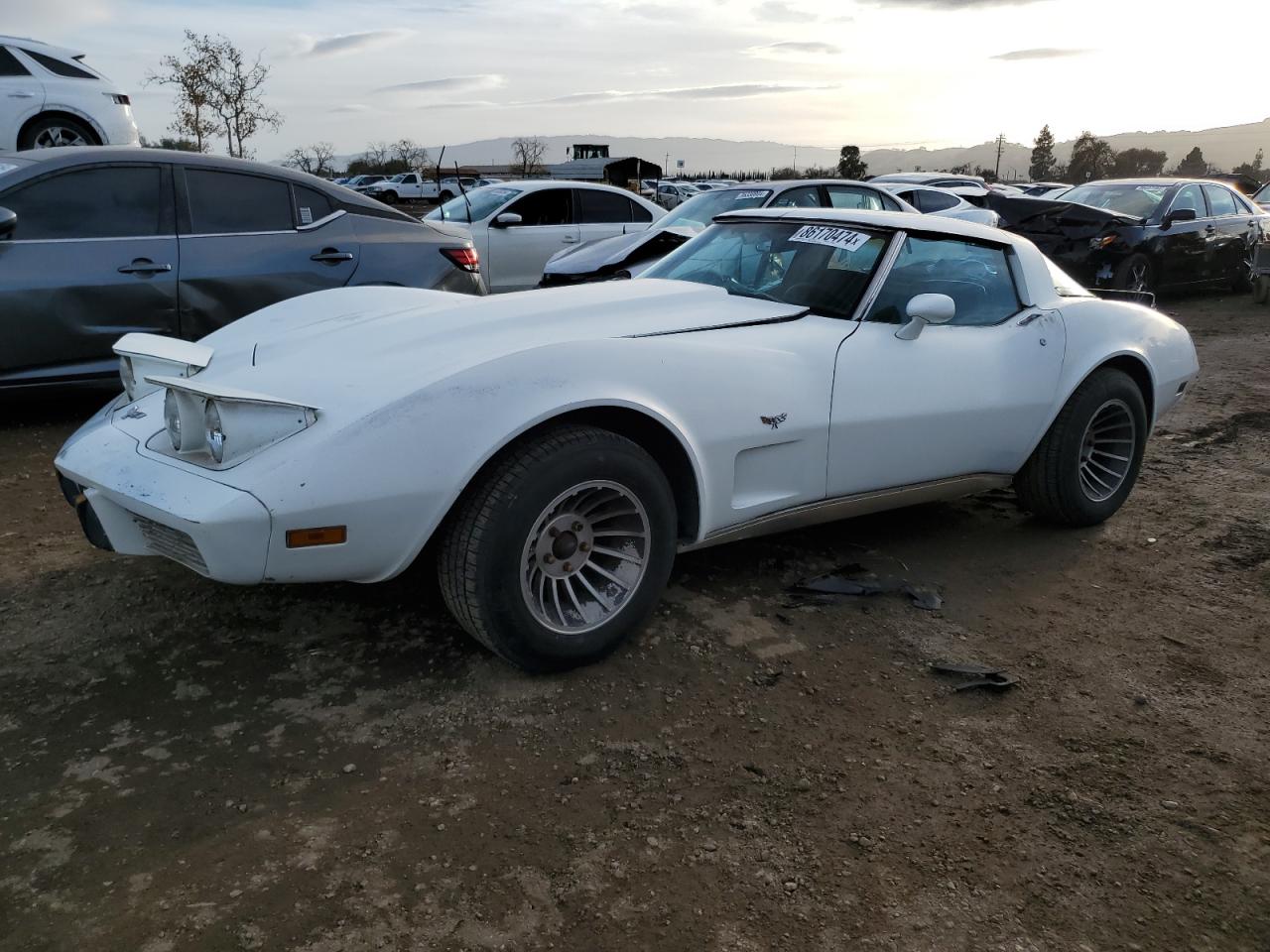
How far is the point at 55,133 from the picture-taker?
32.5 feet

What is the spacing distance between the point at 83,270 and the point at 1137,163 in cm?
7884

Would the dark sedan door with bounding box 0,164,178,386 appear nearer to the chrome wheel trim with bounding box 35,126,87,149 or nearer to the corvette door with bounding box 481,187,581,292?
the corvette door with bounding box 481,187,581,292

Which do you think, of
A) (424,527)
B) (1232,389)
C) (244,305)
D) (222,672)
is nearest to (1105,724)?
(424,527)

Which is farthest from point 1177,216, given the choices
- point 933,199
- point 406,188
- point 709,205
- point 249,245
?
point 406,188

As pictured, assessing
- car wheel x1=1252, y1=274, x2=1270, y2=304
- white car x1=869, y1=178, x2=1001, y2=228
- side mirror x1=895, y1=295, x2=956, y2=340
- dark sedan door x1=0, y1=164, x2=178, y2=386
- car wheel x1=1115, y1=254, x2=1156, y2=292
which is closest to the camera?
side mirror x1=895, y1=295, x2=956, y2=340

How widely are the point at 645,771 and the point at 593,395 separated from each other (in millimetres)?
1030

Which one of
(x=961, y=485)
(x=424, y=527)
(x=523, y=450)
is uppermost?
(x=523, y=450)

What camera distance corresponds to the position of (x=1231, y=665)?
310cm

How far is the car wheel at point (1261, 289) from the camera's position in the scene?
11243mm

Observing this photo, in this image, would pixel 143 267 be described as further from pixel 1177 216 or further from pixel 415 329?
pixel 1177 216

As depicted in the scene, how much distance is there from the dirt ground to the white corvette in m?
0.37

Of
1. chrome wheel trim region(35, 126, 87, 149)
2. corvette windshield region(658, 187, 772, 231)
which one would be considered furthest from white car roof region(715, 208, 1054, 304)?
chrome wheel trim region(35, 126, 87, 149)

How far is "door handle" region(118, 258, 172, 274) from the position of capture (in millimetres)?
4941

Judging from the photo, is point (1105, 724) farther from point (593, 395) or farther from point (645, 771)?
point (593, 395)
